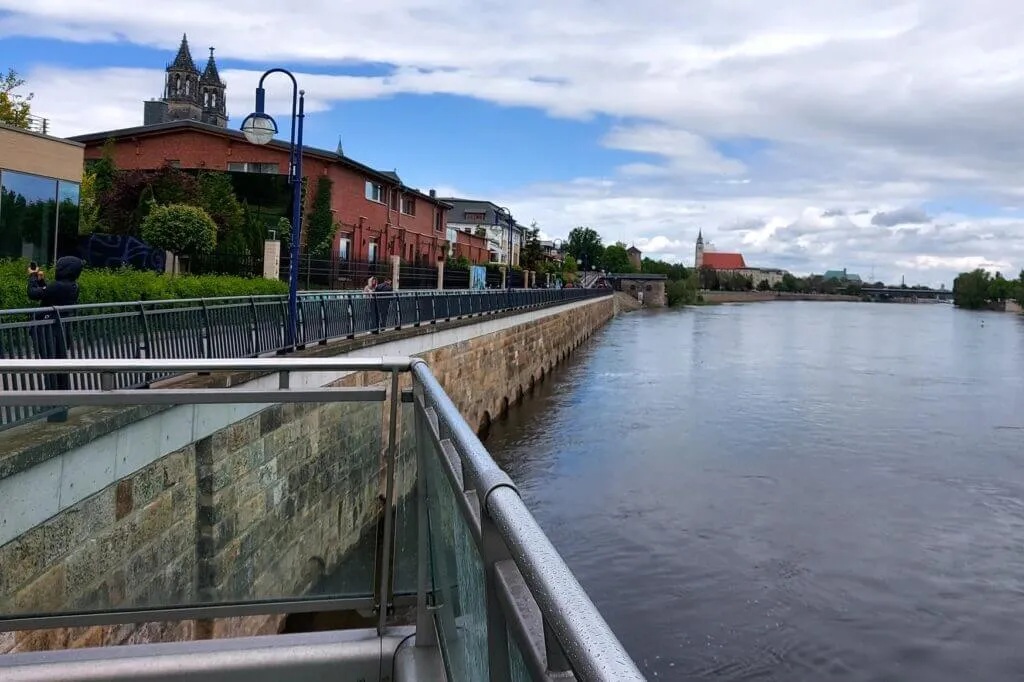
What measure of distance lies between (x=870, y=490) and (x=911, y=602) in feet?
20.0

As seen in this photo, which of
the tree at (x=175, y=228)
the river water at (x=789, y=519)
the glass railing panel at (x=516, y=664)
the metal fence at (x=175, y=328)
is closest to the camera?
the glass railing panel at (x=516, y=664)

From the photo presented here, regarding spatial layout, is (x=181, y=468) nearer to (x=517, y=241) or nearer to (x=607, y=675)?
(x=607, y=675)

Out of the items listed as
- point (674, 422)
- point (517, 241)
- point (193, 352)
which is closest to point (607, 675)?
point (193, 352)

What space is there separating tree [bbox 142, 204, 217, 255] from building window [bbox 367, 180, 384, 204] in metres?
17.3

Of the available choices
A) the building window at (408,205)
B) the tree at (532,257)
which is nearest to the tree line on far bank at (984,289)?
the tree at (532,257)

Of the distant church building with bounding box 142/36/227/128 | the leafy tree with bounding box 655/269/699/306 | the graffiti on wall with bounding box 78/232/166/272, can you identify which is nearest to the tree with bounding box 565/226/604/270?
the leafy tree with bounding box 655/269/699/306

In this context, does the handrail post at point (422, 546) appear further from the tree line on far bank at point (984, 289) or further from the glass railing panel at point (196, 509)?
the tree line on far bank at point (984, 289)

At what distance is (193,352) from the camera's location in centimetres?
1014

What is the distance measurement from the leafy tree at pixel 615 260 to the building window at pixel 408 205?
113 metres

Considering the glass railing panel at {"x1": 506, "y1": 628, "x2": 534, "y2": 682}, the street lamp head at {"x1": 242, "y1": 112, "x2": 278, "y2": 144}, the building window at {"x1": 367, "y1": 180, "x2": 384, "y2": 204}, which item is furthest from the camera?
the building window at {"x1": 367, "y1": 180, "x2": 384, "y2": 204}

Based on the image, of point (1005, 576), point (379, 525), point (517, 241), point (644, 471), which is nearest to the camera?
point (379, 525)

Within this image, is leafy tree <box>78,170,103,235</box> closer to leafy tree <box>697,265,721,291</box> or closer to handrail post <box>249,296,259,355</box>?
handrail post <box>249,296,259,355</box>

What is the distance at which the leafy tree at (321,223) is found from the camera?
35625 millimetres

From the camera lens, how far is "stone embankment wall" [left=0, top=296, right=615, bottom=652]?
286 cm
